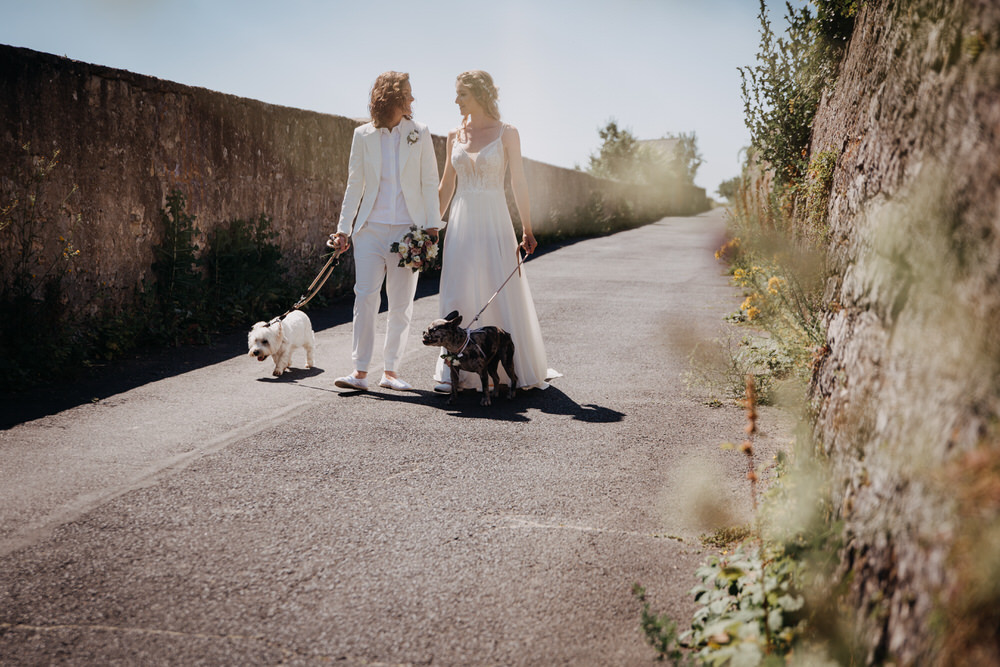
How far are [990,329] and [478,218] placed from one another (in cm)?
469

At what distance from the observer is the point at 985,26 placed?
5.52 ft

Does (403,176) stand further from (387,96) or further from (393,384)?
(393,384)

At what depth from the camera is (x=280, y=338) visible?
20.9ft

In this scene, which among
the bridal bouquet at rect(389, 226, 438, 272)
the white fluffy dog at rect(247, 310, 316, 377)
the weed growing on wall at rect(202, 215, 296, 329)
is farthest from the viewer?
the weed growing on wall at rect(202, 215, 296, 329)

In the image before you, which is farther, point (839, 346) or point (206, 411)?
point (206, 411)

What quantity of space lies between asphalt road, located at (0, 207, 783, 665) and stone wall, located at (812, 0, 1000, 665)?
94 cm

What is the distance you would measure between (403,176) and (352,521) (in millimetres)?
3112

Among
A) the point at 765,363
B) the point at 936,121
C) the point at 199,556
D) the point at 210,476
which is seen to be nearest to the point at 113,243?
the point at 210,476

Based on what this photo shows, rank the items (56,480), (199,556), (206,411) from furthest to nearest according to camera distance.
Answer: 1. (206,411)
2. (56,480)
3. (199,556)

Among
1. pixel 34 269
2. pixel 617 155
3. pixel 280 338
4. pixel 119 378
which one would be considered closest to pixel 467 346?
pixel 280 338

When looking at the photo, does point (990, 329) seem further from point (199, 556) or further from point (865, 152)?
point (199, 556)

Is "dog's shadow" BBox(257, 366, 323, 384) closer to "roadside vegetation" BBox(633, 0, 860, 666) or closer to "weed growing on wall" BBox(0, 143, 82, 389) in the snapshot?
"weed growing on wall" BBox(0, 143, 82, 389)

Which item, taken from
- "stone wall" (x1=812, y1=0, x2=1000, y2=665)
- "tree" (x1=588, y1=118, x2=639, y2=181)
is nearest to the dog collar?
"stone wall" (x1=812, y1=0, x2=1000, y2=665)

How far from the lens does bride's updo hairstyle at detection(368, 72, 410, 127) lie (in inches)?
224
